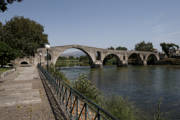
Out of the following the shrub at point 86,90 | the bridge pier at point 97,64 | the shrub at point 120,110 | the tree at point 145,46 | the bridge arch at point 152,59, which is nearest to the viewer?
the shrub at point 120,110

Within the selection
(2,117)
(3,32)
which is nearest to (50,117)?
(2,117)

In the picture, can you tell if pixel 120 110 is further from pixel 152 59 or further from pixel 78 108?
pixel 152 59

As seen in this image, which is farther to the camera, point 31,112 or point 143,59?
point 143,59

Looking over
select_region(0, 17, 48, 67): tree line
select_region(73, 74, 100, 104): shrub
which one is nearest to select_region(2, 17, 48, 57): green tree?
select_region(0, 17, 48, 67): tree line

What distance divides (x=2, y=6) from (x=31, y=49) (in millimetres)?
29163

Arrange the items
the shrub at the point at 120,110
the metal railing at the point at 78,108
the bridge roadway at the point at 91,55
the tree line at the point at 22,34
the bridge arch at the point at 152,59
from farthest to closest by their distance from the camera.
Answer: the bridge arch at the point at 152,59 < the bridge roadway at the point at 91,55 < the tree line at the point at 22,34 < the shrub at the point at 120,110 < the metal railing at the point at 78,108

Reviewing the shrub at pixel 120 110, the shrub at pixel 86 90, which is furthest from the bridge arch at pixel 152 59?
the shrub at pixel 120 110

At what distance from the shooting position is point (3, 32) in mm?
30188

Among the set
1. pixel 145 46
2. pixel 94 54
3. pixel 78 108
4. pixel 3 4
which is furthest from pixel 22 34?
pixel 145 46

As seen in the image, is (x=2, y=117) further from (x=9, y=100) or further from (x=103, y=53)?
(x=103, y=53)

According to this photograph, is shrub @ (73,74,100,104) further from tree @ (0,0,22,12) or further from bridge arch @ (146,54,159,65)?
bridge arch @ (146,54,159,65)

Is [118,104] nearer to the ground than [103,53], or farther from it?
nearer to the ground

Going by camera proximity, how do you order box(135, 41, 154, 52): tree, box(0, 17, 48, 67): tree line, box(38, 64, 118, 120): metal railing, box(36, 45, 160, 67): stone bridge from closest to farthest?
box(38, 64, 118, 120): metal railing → box(0, 17, 48, 67): tree line → box(36, 45, 160, 67): stone bridge → box(135, 41, 154, 52): tree

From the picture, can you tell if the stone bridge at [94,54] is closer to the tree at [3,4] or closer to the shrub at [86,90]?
the shrub at [86,90]
